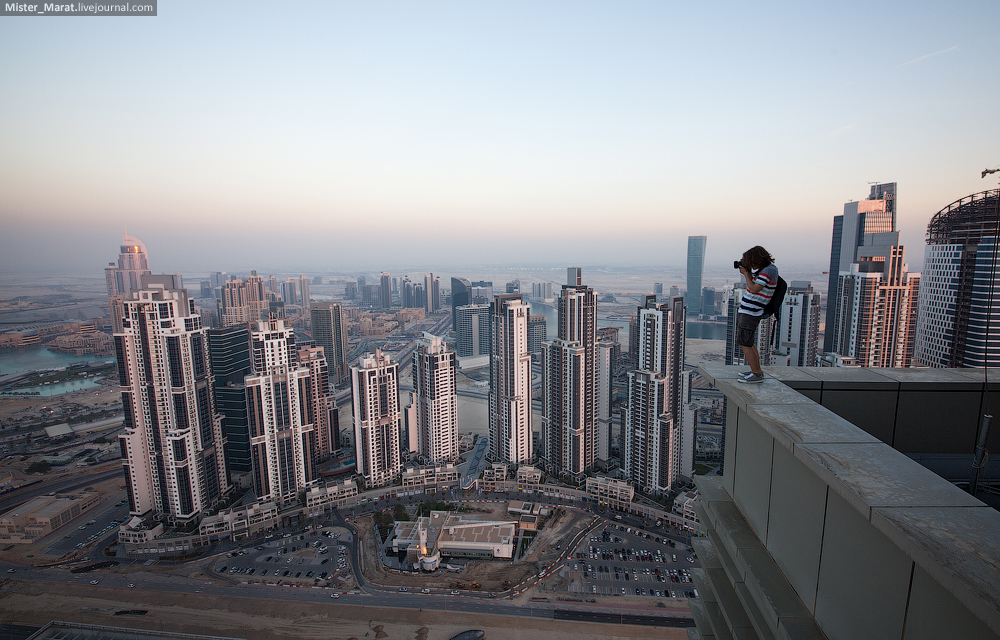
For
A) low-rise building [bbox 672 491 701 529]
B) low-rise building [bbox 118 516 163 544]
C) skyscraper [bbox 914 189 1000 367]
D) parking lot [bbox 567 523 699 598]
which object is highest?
skyscraper [bbox 914 189 1000 367]

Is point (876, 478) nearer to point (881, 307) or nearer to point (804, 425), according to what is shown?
point (804, 425)

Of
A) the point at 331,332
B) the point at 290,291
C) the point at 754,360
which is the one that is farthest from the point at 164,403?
the point at 290,291

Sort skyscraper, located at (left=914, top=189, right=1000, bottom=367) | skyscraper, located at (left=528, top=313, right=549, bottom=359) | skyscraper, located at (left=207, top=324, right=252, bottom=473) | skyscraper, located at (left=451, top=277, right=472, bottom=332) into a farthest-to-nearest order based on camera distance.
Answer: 1. skyscraper, located at (left=451, top=277, right=472, bottom=332)
2. skyscraper, located at (left=528, top=313, right=549, bottom=359)
3. skyscraper, located at (left=207, top=324, right=252, bottom=473)
4. skyscraper, located at (left=914, top=189, right=1000, bottom=367)

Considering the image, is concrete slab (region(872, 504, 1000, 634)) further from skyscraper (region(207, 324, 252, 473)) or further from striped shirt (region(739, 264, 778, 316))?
skyscraper (region(207, 324, 252, 473))

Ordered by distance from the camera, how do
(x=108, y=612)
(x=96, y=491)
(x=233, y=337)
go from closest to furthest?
1. (x=108, y=612)
2. (x=96, y=491)
3. (x=233, y=337)


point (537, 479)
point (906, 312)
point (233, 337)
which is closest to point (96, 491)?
point (233, 337)

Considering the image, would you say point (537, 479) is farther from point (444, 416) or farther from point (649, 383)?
point (649, 383)

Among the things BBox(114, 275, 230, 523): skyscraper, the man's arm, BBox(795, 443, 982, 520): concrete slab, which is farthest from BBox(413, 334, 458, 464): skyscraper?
BBox(795, 443, 982, 520): concrete slab
